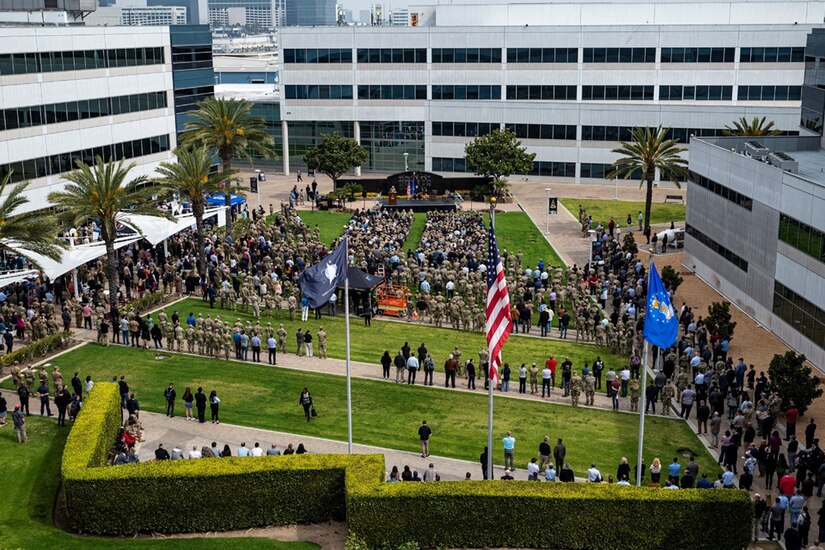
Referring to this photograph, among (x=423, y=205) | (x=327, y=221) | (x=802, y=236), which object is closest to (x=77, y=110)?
(x=327, y=221)

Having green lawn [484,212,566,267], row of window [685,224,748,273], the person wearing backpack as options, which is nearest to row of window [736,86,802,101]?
green lawn [484,212,566,267]

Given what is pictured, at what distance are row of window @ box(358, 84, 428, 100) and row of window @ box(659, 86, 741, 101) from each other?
20305 mm

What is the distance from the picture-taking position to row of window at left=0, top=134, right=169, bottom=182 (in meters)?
57.1

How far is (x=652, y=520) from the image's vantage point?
24.5 m

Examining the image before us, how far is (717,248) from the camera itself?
5059cm

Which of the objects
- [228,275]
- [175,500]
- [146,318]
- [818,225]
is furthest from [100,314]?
[818,225]

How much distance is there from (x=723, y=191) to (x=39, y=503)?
3601 cm

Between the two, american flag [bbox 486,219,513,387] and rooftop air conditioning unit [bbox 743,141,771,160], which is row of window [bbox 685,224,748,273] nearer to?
rooftop air conditioning unit [bbox 743,141,771,160]

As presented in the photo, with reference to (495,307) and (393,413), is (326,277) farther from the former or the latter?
(393,413)

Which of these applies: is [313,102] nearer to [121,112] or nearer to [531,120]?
[531,120]

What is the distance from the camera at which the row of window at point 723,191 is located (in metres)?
46.7

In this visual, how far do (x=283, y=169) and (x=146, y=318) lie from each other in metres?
51.3

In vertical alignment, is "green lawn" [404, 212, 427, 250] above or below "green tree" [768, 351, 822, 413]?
below

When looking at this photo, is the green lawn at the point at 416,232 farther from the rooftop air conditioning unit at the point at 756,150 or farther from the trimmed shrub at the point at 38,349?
the trimmed shrub at the point at 38,349
